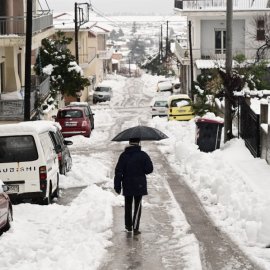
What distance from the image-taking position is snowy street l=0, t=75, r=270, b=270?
1198cm

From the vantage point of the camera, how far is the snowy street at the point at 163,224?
1198 centimetres

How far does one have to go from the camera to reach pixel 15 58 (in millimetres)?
38938

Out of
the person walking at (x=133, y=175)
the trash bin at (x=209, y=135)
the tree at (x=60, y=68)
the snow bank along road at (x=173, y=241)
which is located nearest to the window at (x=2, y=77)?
the tree at (x=60, y=68)

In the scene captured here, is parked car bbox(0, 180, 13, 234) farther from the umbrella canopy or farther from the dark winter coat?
the umbrella canopy

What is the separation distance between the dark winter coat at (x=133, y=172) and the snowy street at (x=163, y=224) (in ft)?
2.62

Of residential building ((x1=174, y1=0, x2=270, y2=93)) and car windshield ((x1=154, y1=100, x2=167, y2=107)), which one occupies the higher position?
residential building ((x1=174, y1=0, x2=270, y2=93))

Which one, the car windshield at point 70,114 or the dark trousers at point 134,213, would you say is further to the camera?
the car windshield at point 70,114

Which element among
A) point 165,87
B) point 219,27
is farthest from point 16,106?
point 165,87

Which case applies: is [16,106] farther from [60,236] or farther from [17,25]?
[60,236]

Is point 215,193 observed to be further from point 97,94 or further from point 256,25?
point 97,94

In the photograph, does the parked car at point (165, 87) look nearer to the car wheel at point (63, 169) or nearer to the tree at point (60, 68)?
the tree at point (60, 68)

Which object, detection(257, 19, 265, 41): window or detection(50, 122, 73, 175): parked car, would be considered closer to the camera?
detection(50, 122, 73, 175): parked car

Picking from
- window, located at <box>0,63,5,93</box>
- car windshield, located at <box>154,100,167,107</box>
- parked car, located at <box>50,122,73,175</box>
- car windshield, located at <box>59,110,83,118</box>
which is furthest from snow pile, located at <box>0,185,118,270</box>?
car windshield, located at <box>154,100,167,107</box>

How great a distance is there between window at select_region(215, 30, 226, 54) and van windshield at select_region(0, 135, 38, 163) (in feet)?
145
